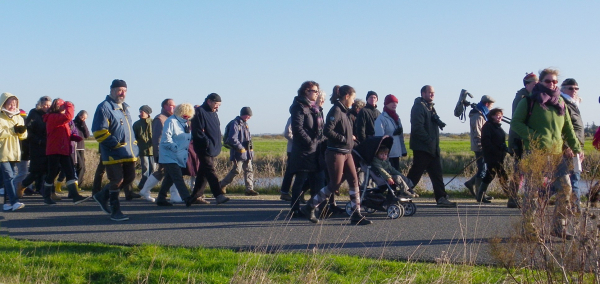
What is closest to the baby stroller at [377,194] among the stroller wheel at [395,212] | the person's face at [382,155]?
the stroller wheel at [395,212]

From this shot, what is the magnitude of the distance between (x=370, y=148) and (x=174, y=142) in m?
3.12

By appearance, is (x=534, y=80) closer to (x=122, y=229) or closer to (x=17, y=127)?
(x=122, y=229)

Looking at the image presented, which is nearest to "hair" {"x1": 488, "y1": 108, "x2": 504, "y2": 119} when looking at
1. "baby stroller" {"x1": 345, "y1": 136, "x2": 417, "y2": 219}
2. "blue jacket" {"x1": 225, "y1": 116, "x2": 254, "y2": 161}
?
"baby stroller" {"x1": 345, "y1": 136, "x2": 417, "y2": 219}

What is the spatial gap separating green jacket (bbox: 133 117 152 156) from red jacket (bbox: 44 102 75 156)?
2.11m

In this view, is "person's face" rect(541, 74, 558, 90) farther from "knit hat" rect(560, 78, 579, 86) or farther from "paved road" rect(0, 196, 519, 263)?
"paved road" rect(0, 196, 519, 263)

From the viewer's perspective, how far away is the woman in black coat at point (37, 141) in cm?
1123

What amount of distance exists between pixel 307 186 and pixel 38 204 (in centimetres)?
455

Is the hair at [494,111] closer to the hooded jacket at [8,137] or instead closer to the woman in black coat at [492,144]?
the woman in black coat at [492,144]

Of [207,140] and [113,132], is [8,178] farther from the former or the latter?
[207,140]

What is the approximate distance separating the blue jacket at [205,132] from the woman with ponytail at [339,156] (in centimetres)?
231

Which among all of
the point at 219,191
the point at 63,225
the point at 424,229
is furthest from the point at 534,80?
the point at 63,225

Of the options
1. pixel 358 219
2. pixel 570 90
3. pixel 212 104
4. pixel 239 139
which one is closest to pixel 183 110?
pixel 212 104

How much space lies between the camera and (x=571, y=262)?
14.3ft

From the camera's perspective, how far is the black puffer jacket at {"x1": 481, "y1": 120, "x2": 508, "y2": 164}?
10742 millimetres
